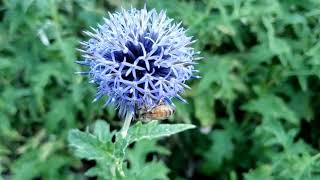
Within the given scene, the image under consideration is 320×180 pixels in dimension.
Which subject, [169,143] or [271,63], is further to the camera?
[169,143]

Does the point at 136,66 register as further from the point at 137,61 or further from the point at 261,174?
the point at 261,174

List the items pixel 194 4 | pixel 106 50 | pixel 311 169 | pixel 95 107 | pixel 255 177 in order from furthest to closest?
pixel 194 4 → pixel 95 107 → pixel 255 177 → pixel 311 169 → pixel 106 50

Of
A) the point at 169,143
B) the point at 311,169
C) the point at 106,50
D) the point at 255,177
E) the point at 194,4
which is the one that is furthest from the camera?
the point at 169,143

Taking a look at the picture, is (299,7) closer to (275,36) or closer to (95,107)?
(275,36)

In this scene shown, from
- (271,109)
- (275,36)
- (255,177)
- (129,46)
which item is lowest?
(255,177)

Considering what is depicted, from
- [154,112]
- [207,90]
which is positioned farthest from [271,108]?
[154,112]

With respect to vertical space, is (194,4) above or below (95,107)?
above

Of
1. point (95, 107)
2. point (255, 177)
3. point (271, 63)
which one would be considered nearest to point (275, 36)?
point (271, 63)

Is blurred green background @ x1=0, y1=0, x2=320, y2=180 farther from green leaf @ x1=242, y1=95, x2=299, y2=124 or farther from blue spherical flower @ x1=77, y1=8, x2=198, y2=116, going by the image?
blue spherical flower @ x1=77, y1=8, x2=198, y2=116
